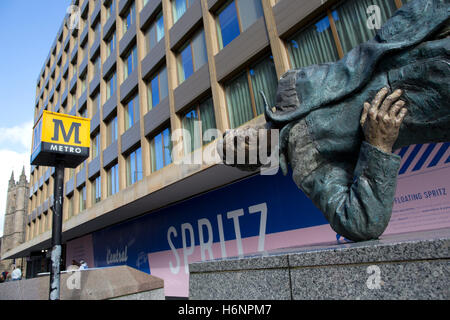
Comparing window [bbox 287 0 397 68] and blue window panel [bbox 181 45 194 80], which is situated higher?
blue window panel [bbox 181 45 194 80]

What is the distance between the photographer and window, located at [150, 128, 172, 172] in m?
13.0

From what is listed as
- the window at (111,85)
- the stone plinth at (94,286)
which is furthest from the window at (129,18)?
the stone plinth at (94,286)

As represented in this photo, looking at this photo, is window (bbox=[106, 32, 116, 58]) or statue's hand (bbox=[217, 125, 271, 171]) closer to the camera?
statue's hand (bbox=[217, 125, 271, 171])

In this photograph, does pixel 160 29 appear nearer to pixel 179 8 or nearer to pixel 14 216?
pixel 179 8

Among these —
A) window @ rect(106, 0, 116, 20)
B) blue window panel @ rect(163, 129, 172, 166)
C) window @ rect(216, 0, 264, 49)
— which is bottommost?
blue window panel @ rect(163, 129, 172, 166)

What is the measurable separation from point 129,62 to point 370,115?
58.4ft

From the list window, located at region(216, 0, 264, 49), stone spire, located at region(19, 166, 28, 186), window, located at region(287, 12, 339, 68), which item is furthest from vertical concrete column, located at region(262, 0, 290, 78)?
stone spire, located at region(19, 166, 28, 186)

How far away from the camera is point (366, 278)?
1.79m

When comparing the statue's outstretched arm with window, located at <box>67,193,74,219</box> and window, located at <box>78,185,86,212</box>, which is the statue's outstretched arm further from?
window, located at <box>67,193,74,219</box>

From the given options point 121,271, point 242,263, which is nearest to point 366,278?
point 242,263

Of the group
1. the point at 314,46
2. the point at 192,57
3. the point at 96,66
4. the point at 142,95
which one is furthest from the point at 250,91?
the point at 96,66

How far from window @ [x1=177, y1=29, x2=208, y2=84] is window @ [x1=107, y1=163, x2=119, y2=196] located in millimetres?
7344

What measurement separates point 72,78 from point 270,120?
90.6ft

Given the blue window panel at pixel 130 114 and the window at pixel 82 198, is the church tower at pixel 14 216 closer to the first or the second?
the window at pixel 82 198
